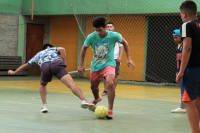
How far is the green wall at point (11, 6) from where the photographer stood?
67.1 feet

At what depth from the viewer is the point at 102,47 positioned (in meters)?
7.16

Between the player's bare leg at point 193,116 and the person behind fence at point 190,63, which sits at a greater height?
the person behind fence at point 190,63

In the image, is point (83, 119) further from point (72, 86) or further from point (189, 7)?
point (189, 7)

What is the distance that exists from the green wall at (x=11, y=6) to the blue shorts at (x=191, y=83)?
17093 mm

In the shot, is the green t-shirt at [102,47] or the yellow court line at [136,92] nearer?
the green t-shirt at [102,47]

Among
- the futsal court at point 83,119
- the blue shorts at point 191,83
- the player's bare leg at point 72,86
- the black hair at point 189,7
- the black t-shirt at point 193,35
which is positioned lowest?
the futsal court at point 83,119

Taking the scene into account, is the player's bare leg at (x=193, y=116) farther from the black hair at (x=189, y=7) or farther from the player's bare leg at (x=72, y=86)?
the player's bare leg at (x=72, y=86)

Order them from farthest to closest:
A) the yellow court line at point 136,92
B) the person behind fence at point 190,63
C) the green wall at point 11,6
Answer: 1. the green wall at point 11,6
2. the yellow court line at point 136,92
3. the person behind fence at point 190,63

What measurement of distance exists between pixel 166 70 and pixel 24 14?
337 inches

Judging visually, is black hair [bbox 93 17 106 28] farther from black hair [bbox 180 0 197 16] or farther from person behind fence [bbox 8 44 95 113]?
black hair [bbox 180 0 197 16]

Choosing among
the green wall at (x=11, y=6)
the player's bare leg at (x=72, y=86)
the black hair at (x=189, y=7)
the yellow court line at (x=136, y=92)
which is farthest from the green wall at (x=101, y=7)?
the black hair at (x=189, y=7)

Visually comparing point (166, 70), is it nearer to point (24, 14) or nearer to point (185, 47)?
point (24, 14)

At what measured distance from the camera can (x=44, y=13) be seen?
20266 millimetres

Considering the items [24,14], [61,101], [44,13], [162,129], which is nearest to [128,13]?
[44,13]
